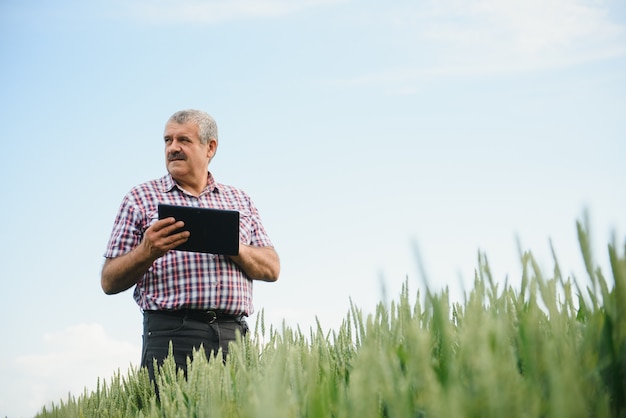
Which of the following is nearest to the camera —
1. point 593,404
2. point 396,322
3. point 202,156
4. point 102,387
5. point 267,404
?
point 267,404

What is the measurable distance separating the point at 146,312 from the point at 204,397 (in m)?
3.26

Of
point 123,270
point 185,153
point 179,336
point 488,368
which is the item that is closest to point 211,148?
point 185,153

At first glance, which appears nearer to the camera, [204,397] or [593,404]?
[593,404]

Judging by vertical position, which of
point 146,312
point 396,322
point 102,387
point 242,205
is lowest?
point 396,322

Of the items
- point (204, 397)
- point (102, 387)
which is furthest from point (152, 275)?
point (204, 397)

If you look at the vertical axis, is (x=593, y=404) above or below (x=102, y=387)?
below

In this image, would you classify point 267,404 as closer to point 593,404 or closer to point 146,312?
point 593,404

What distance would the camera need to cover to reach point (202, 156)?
590cm

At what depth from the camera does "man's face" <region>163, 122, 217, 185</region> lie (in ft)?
18.7

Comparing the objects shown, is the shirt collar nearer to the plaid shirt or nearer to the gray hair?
the plaid shirt

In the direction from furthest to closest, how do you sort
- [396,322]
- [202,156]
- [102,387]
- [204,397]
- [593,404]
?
[202,156] < [102,387] < [204,397] < [396,322] < [593,404]

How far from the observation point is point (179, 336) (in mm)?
5121

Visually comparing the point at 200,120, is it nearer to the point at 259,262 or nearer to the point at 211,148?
the point at 211,148

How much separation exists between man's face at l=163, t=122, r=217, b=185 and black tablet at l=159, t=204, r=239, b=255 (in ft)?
3.58
